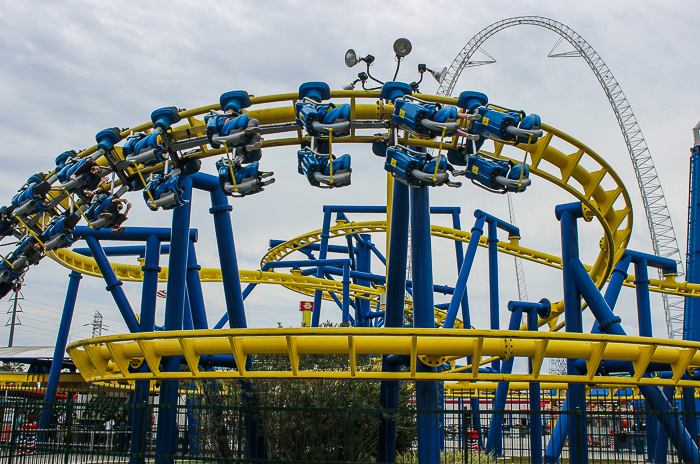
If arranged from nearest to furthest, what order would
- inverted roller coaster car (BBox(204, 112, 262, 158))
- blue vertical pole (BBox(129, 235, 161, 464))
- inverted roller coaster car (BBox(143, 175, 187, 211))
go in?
blue vertical pole (BBox(129, 235, 161, 464)) → inverted roller coaster car (BBox(204, 112, 262, 158)) → inverted roller coaster car (BBox(143, 175, 187, 211))

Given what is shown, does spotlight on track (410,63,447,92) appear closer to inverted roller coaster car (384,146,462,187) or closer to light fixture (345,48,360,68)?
light fixture (345,48,360,68)

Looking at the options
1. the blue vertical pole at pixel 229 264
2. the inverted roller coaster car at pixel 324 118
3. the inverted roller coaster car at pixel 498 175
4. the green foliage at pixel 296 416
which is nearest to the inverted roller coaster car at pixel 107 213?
the blue vertical pole at pixel 229 264

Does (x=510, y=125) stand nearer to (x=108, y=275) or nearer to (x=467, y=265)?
(x=467, y=265)

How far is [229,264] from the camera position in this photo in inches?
344

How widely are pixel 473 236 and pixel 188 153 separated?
6795 millimetres

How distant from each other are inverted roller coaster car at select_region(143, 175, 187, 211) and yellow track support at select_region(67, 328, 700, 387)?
6.02 feet

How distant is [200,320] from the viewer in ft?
32.2

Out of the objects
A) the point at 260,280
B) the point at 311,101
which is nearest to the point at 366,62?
the point at 311,101

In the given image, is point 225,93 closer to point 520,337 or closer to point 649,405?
point 520,337

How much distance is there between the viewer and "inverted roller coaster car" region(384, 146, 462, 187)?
6754mm

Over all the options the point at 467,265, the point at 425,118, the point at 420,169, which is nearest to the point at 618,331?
the point at 420,169

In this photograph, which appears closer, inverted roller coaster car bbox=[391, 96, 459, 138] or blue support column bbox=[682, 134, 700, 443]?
inverted roller coaster car bbox=[391, 96, 459, 138]

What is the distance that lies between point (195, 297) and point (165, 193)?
9.17ft

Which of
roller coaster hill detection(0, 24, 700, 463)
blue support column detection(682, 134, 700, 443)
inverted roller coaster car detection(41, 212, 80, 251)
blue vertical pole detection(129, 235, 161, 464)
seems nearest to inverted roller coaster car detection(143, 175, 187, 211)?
roller coaster hill detection(0, 24, 700, 463)
